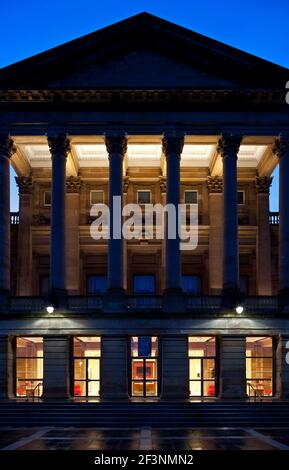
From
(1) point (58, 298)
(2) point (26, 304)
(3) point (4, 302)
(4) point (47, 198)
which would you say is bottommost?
(2) point (26, 304)

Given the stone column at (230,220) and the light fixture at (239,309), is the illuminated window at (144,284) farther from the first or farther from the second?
the light fixture at (239,309)

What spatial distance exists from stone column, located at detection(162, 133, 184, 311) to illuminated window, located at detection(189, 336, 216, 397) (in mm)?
→ 3244

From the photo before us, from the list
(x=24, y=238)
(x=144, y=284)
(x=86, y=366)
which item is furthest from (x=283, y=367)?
(x=24, y=238)

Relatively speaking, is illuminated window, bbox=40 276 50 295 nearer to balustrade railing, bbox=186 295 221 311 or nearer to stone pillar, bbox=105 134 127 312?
stone pillar, bbox=105 134 127 312

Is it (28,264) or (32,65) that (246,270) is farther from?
(32,65)

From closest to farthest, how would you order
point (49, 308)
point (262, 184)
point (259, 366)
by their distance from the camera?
point (49, 308), point (259, 366), point (262, 184)

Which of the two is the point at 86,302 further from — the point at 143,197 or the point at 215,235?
the point at 215,235

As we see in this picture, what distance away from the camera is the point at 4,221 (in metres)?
48.7

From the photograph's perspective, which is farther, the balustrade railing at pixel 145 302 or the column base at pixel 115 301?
the balustrade railing at pixel 145 302

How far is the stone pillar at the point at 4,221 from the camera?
4800 centimetres

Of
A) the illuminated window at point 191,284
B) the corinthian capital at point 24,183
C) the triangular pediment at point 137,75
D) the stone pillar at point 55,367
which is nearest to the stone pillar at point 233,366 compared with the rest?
the illuminated window at point 191,284

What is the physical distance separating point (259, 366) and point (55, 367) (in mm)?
13751

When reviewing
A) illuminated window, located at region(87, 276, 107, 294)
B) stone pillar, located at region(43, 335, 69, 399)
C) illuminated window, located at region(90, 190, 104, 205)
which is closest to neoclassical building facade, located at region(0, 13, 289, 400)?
stone pillar, located at region(43, 335, 69, 399)

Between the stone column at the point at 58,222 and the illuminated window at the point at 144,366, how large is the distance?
598cm
